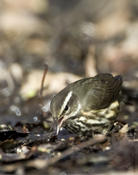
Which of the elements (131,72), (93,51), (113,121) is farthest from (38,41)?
(113,121)

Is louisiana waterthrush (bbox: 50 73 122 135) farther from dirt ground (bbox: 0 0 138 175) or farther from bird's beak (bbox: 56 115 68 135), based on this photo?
dirt ground (bbox: 0 0 138 175)

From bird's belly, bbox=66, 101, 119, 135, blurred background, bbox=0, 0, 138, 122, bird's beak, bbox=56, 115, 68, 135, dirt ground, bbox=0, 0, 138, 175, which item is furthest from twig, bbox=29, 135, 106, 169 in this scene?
blurred background, bbox=0, 0, 138, 122

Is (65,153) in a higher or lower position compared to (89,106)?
lower

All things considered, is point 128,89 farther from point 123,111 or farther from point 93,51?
point 93,51

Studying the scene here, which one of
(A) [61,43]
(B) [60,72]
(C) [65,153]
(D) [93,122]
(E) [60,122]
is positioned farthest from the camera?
(A) [61,43]

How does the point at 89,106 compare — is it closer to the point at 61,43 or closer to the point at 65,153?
the point at 65,153

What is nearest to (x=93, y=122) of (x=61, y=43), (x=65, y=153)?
(x=65, y=153)
